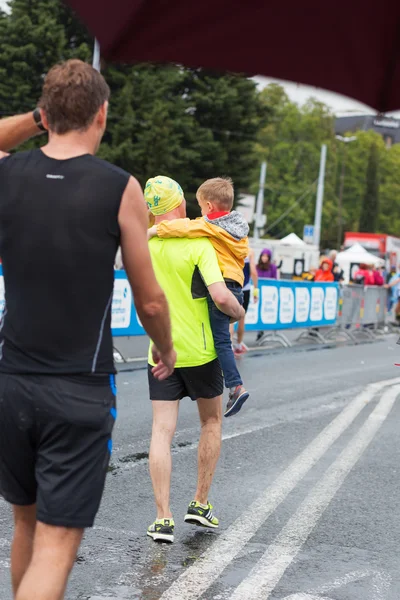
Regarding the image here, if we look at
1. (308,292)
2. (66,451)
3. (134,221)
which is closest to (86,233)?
(134,221)

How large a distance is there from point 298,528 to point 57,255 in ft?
10.8

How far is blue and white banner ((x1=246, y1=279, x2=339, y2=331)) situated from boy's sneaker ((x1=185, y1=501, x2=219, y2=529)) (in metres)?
13.0

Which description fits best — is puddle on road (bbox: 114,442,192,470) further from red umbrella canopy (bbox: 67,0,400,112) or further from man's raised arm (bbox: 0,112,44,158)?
red umbrella canopy (bbox: 67,0,400,112)

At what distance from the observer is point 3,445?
318 cm

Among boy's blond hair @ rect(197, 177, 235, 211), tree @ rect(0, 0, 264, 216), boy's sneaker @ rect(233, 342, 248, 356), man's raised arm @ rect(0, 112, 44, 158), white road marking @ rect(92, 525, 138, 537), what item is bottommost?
boy's sneaker @ rect(233, 342, 248, 356)

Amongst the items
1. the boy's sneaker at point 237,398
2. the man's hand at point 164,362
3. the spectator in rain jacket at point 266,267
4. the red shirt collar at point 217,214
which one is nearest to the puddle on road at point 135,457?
the boy's sneaker at point 237,398

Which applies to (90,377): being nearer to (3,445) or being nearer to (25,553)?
(3,445)

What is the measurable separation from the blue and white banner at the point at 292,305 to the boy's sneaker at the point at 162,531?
528 inches

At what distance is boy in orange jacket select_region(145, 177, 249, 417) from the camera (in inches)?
215

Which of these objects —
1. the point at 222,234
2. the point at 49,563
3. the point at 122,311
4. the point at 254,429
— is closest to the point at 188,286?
the point at 222,234

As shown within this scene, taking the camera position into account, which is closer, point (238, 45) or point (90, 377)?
point (238, 45)

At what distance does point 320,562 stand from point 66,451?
8.15 feet

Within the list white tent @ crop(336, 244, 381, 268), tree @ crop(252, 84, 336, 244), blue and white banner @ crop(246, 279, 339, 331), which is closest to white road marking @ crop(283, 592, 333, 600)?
blue and white banner @ crop(246, 279, 339, 331)

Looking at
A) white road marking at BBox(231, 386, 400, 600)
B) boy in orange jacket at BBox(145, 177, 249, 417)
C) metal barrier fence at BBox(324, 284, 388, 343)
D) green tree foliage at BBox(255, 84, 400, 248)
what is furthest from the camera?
green tree foliage at BBox(255, 84, 400, 248)
